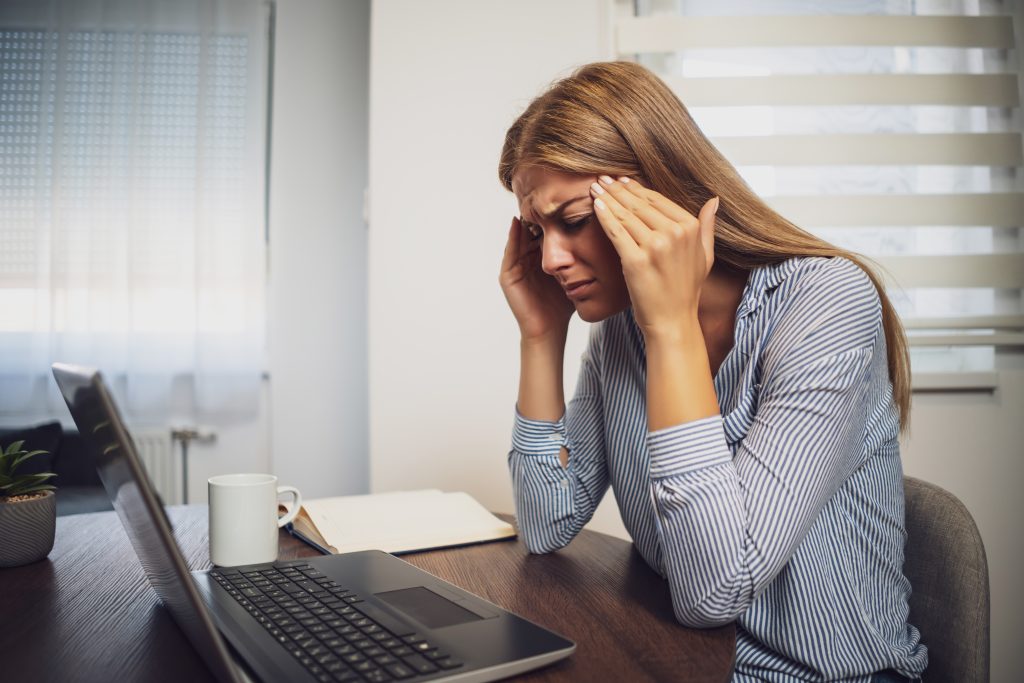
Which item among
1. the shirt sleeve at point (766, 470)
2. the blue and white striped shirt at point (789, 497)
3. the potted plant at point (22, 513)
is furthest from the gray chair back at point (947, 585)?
the potted plant at point (22, 513)

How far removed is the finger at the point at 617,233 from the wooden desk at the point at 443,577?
0.36 m

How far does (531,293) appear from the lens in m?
Answer: 1.11

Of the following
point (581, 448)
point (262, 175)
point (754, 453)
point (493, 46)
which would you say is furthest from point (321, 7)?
point (754, 453)

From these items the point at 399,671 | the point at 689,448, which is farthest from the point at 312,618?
the point at 689,448

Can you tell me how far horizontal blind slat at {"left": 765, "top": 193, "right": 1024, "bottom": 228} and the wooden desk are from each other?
1220 millimetres

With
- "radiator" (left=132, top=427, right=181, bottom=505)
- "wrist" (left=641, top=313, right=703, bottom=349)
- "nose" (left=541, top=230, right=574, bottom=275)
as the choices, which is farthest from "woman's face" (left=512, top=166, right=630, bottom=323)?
"radiator" (left=132, top=427, right=181, bottom=505)

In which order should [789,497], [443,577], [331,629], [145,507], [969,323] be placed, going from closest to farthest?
[145,507] < [331,629] < [789,497] < [443,577] < [969,323]

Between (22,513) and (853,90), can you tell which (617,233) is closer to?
(22,513)

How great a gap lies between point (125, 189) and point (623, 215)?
2.37 meters

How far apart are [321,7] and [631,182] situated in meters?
2.21

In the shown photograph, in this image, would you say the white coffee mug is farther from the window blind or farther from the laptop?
the window blind

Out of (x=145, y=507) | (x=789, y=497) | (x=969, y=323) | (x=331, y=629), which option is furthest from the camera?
(x=969, y=323)

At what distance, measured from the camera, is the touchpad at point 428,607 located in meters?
0.62

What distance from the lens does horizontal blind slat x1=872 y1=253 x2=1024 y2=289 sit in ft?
6.10
